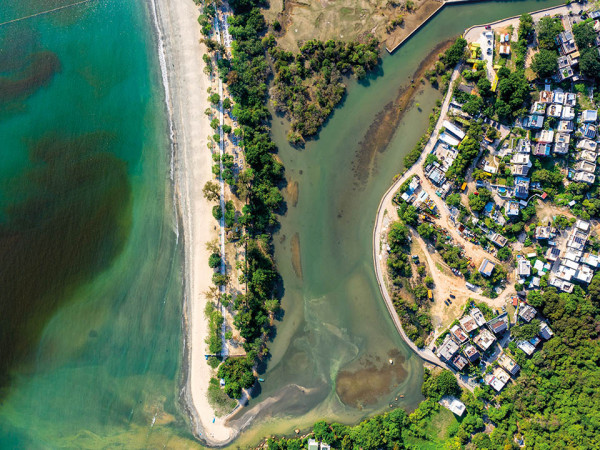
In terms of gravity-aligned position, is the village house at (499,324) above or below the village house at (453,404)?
above

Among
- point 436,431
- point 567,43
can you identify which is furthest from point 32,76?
point 436,431

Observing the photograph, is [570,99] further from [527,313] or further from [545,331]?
[545,331]

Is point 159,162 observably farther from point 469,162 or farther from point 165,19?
point 469,162

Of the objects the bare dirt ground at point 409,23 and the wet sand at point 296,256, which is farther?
the bare dirt ground at point 409,23

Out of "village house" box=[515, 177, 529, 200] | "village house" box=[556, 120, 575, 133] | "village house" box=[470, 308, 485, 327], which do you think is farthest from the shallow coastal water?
"village house" box=[556, 120, 575, 133]

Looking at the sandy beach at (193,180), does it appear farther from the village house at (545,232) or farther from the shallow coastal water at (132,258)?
the village house at (545,232)

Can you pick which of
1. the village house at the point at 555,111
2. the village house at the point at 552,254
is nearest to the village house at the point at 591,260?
the village house at the point at 552,254

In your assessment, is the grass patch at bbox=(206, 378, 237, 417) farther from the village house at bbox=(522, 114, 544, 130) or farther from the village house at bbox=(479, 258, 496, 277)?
the village house at bbox=(522, 114, 544, 130)

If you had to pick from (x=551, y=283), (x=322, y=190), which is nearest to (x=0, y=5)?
(x=322, y=190)
